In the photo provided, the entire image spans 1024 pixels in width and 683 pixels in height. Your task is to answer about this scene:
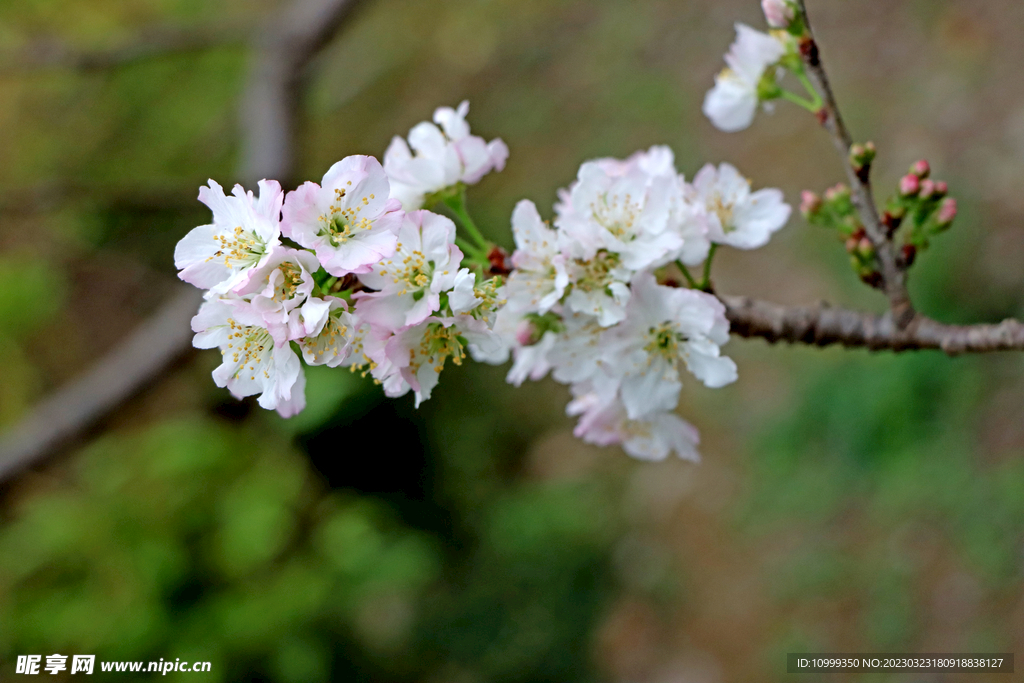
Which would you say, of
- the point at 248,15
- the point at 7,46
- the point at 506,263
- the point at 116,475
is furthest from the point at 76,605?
the point at 248,15

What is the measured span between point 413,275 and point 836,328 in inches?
28.9

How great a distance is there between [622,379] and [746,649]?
2.49m

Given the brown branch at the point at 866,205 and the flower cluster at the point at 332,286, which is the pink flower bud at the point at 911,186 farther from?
the flower cluster at the point at 332,286

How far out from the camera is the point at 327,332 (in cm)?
90

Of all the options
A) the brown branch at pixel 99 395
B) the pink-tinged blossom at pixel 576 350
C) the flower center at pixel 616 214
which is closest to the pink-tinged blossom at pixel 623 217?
the flower center at pixel 616 214

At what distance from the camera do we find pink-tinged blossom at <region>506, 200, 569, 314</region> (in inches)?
40.6

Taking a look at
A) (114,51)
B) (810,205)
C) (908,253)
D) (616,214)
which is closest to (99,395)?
(114,51)

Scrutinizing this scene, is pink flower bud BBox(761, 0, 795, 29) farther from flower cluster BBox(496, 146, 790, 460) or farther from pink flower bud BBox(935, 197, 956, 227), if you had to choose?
pink flower bud BBox(935, 197, 956, 227)

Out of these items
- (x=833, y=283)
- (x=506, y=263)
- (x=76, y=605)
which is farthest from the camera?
(x=833, y=283)

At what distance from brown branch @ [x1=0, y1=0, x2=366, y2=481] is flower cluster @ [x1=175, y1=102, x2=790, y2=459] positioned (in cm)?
222

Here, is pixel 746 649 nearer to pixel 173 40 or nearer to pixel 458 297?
pixel 458 297

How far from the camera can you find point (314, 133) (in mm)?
5305

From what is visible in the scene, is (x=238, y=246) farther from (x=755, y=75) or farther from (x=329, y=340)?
(x=755, y=75)

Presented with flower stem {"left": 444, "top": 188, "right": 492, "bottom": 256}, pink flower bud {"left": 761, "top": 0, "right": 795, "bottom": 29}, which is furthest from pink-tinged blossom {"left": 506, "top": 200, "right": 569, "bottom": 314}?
pink flower bud {"left": 761, "top": 0, "right": 795, "bottom": 29}
